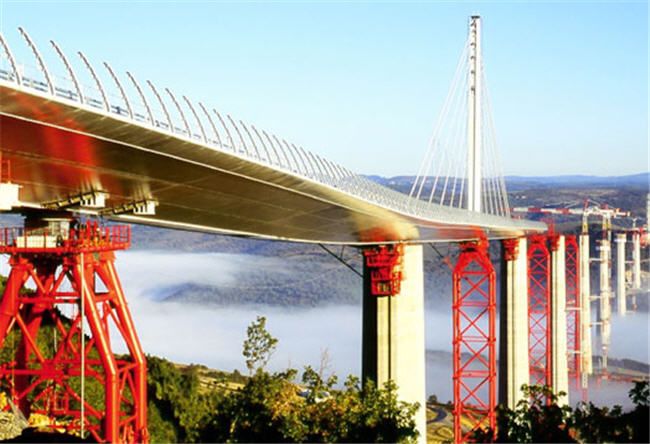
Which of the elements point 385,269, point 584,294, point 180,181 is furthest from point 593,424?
point 584,294

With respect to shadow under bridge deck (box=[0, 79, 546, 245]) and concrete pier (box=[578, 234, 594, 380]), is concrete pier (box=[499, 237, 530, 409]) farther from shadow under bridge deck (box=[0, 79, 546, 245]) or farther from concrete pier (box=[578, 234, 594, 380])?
concrete pier (box=[578, 234, 594, 380])

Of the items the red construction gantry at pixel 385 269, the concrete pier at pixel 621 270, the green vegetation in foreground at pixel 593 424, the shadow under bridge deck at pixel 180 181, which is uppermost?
the shadow under bridge deck at pixel 180 181

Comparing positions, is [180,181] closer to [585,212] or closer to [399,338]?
[399,338]

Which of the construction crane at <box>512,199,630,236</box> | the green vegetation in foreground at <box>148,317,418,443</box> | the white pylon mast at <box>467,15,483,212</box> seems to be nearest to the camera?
the green vegetation in foreground at <box>148,317,418,443</box>

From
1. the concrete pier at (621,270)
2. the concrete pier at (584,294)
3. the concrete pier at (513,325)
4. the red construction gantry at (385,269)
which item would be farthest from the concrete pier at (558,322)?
the concrete pier at (621,270)

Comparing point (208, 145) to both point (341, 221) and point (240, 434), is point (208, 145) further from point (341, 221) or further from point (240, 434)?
point (341, 221)

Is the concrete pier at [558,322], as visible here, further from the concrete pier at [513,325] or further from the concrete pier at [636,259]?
the concrete pier at [636,259]

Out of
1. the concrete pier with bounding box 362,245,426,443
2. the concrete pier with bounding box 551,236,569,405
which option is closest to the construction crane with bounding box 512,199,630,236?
the concrete pier with bounding box 551,236,569,405
